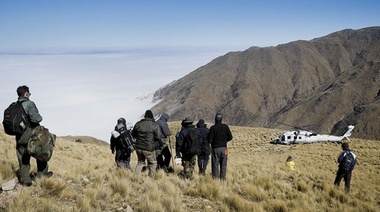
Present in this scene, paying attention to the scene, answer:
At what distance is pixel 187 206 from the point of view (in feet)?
23.7

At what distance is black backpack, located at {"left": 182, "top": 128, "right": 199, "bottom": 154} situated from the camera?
9262 mm

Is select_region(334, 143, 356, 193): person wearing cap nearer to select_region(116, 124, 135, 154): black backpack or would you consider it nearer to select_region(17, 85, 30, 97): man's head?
select_region(116, 124, 135, 154): black backpack

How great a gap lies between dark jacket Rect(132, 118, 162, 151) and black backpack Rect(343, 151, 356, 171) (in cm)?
606

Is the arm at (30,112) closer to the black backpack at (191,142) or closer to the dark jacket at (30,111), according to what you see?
the dark jacket at (30,111)

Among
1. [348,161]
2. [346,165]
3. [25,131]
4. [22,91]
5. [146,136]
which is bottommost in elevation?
[346,165]

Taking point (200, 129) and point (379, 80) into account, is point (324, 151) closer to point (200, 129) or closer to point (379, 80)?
point (200, 129)

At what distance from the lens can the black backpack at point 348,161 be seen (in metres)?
10.5

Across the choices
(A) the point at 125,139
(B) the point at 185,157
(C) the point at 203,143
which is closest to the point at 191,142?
(B) the point at 185,157

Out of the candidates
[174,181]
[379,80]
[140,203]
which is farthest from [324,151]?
[379,80]

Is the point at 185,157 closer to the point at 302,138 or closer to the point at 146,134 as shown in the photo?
the point at 146,134

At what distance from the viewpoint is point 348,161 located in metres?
10.5

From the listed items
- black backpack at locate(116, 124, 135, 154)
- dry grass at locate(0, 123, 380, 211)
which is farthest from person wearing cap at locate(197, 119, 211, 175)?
black backpack at locate(116, 124, 135, 154)

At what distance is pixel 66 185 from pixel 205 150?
4.11 m

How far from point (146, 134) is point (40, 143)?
8.99 ft
